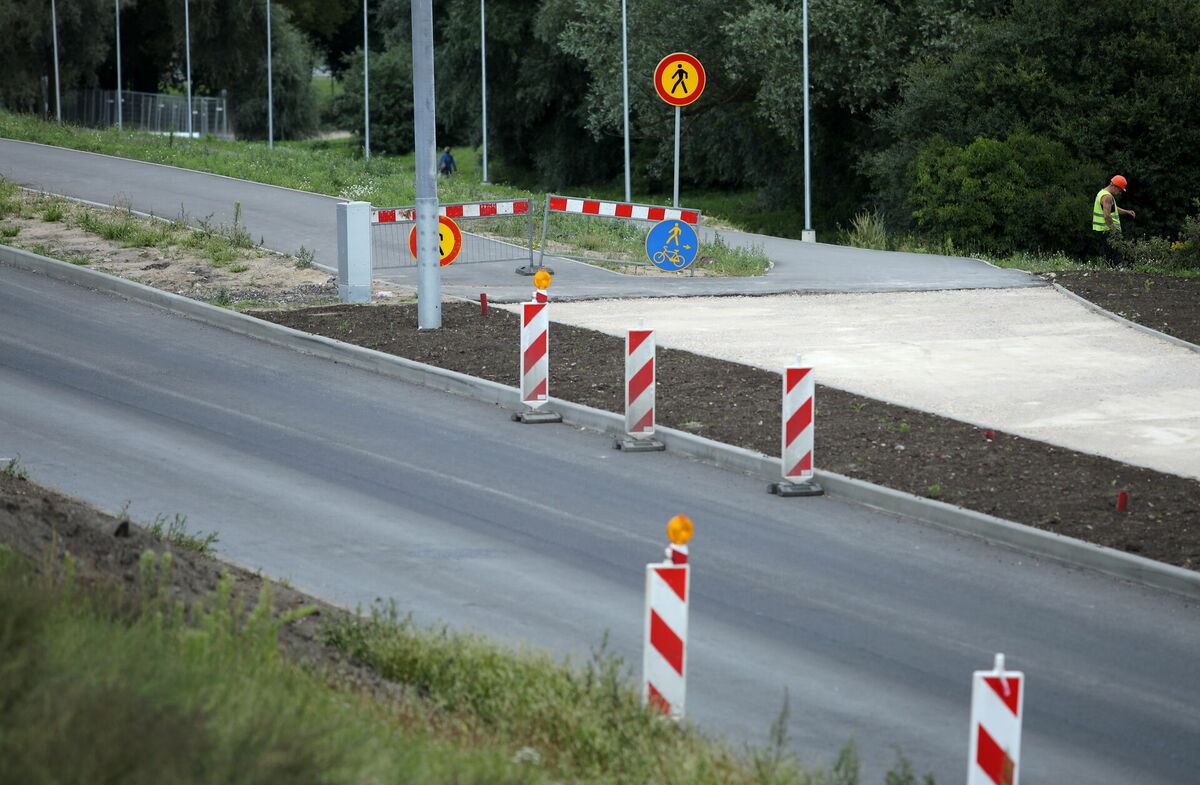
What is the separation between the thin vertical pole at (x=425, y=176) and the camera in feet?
53.0

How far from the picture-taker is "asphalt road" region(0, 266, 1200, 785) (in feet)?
23.5

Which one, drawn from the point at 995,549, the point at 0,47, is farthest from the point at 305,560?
the point at 0,47

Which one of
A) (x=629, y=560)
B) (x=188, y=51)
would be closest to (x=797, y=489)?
(x=629, y=560)

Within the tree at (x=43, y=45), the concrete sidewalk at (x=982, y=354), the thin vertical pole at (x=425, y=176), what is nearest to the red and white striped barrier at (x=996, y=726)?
the concrete sidewalk at (x=982, y=354)

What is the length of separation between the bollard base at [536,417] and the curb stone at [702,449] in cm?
12

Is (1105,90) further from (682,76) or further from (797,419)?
(797,419)

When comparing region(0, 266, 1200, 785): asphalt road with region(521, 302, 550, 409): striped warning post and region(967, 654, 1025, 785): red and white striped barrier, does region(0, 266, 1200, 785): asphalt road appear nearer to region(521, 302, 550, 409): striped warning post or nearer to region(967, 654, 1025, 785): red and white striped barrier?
region(521, 302, 550, 409): striped warning post

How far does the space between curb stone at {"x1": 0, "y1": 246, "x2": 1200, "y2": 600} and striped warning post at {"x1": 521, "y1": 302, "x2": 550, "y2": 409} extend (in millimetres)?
299

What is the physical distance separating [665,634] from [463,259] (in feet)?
53.6

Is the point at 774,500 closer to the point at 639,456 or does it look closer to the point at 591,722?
the point at 639,456

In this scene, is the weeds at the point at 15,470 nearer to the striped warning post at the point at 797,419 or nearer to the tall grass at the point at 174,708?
the tall grass at the point at 174,708

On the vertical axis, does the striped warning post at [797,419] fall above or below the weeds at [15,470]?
above

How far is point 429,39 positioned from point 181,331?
171 inches

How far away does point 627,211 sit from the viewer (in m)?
21.0
